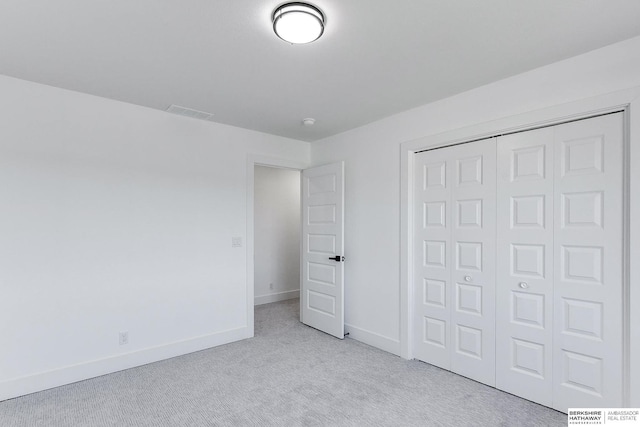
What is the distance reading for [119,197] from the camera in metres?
2.99

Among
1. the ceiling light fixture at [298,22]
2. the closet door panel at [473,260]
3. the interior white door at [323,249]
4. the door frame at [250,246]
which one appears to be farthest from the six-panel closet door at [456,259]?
the door frame at [250,246]

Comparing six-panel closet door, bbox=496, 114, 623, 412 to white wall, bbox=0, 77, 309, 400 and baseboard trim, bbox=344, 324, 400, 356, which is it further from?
white wall, bbox=0, 77, 309, 400

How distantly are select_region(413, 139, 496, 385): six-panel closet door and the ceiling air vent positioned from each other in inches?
89.0

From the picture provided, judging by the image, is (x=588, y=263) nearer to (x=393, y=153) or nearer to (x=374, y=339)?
(x=393, y=153)

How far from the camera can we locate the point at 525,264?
2.46 m

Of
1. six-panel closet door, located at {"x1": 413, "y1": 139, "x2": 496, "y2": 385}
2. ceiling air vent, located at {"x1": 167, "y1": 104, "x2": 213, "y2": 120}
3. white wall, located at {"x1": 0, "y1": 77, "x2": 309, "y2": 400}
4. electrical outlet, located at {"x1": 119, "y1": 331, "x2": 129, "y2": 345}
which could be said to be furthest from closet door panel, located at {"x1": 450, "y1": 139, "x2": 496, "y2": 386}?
electrical outlet, located at {"x1": 119, "y1": 331, "x2": 129, "y2": 345}

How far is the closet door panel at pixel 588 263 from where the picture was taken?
81.0 inches

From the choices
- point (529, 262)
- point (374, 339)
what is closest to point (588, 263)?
point (529, 262)

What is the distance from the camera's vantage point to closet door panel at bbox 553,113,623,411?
206cm

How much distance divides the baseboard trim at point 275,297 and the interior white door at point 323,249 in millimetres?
1285

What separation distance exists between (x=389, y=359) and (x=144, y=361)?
2.40 metres

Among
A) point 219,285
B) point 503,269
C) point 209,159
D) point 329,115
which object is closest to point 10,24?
point 209,159

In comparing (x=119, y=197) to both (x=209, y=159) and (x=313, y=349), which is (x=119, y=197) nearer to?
(x=209, y=159)

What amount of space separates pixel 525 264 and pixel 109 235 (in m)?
3.57
